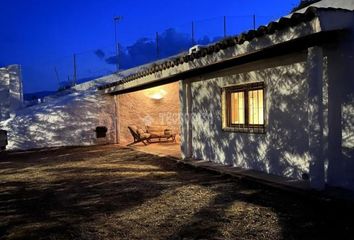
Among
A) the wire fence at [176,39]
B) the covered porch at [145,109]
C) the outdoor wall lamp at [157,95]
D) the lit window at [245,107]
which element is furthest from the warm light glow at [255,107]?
the wire fence at [176,39]

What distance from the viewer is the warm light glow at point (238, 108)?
931 cm

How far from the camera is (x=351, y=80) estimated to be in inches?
254

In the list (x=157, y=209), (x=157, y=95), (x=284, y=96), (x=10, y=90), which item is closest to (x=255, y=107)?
(x=284, y=96)

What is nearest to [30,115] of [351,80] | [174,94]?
[174,94]

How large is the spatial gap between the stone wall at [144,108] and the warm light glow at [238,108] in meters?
8.94

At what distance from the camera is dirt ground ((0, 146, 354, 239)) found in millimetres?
5031

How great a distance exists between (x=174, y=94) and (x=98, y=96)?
352 cm

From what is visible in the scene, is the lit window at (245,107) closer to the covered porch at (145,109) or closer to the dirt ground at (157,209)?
the dirt ground at (157,209)

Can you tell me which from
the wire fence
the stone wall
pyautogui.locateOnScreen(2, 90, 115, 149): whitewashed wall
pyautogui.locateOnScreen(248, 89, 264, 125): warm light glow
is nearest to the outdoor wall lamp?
the stone wall

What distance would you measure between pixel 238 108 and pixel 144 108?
934cm

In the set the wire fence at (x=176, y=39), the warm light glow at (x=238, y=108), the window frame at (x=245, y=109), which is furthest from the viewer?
the wire fence at (x=176, y=39)

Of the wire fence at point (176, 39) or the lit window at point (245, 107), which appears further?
the wire fence at point (176, 39)

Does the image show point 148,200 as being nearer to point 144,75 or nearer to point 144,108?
point 144,75

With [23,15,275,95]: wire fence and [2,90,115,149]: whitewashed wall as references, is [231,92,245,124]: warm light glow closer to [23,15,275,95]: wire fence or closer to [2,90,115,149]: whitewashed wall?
[2,90,115,149]: whitewashed wall
